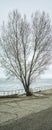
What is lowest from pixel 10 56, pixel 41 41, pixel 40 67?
pixel 40 67

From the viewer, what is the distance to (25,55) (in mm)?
25625

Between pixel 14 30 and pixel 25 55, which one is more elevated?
pixel 14 30

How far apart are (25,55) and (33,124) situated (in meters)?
18.3

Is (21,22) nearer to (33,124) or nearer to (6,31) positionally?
(6,31)

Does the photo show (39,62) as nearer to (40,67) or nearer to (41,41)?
(40,67)

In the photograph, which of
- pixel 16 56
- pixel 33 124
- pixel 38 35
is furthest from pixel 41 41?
pixel 33 124

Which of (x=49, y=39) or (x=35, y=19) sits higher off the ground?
(x=35, y=19)

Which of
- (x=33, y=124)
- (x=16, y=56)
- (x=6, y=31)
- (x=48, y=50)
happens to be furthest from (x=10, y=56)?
(x=33, y=124)

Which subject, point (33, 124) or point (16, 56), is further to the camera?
point (16, 56)

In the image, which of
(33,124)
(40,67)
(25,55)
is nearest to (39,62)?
(40,67)

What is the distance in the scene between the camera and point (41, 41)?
25.8 meters

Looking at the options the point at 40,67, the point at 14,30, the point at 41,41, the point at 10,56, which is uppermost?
the point at 14,30

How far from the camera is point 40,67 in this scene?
84.4ft

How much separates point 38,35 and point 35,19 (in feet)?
8.36
